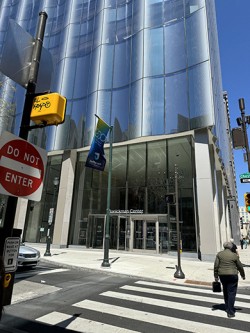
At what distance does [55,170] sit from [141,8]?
17369 millimetres

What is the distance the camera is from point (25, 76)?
4293 mm

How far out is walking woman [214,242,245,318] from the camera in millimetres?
6268

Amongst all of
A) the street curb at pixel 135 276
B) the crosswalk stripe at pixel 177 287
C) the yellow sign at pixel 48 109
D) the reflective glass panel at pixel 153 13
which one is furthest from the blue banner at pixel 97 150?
the reflective glass panel at pixel 153 13

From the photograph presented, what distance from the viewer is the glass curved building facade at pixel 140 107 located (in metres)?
19.9

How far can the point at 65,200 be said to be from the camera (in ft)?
79.6

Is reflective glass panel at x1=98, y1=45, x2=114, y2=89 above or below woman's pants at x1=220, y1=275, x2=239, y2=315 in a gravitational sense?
above

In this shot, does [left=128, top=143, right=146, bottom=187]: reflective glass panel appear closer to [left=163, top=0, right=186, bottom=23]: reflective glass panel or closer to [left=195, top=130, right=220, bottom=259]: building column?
[left=195, top=130, right=220, bottom=259]: building column

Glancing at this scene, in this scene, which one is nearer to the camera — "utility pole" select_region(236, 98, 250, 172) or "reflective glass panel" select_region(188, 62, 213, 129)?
"utility pole" select_region(236, 98, 250, 172)

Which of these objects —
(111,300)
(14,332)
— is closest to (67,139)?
(111,300)

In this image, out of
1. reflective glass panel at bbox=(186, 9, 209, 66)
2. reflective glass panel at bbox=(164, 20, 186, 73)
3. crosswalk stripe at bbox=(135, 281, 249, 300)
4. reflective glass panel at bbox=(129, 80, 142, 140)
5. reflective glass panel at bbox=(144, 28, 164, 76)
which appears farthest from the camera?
reflective glass panel at bbox=(144, 28, 164, 76)

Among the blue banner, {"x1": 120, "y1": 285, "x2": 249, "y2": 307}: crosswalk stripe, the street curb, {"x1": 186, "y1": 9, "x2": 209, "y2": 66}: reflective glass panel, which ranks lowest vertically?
{"x1": 120, "y1": 285, "x2": 249, "y2": 307}: crosswalk stripe

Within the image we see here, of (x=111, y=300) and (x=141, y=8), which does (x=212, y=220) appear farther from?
(x=141, y=8)

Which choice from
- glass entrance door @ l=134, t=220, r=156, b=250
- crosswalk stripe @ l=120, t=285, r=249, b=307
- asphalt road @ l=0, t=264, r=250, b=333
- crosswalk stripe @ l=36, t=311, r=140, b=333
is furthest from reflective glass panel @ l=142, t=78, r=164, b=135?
crosswalk stripe @ l=36, t=311, r=140, b=333

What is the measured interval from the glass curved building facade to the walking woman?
1193cm
